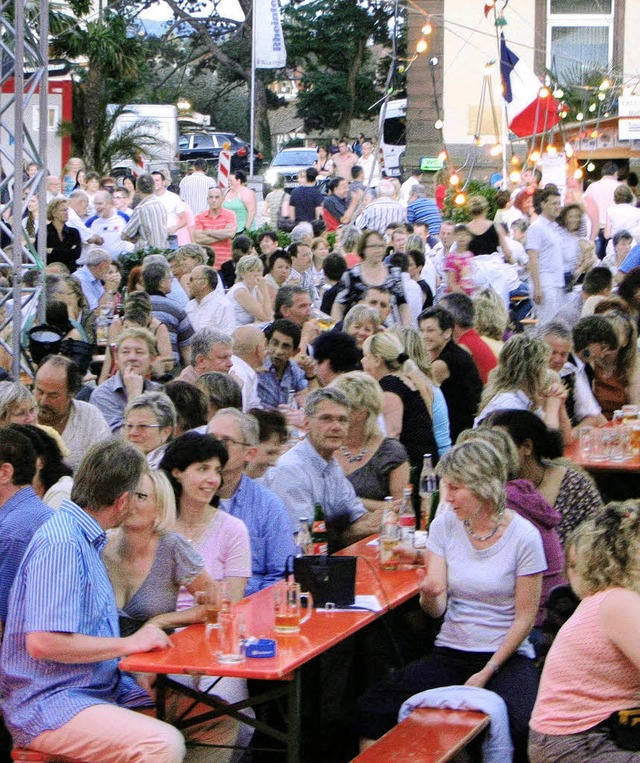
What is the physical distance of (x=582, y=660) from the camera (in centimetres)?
406

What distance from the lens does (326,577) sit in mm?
4930

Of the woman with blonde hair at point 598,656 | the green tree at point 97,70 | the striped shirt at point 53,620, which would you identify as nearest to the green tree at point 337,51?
the green tree at point 97,70

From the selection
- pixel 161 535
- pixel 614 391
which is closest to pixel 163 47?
pixel 614 391

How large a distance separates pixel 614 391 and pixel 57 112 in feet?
71.4

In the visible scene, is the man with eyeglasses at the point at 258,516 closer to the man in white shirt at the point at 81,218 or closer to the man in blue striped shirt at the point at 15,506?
the man in blue striped shirt at the point at 15,506

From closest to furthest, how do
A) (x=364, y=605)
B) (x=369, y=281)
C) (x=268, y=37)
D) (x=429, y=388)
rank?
(x=364, y=605) → (x=429, y=388) → (x=369, y=281) → (x=268, y=37)

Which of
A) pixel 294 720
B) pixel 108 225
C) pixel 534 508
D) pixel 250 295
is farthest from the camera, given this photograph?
pixel 108 225

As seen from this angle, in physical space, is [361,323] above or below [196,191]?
below

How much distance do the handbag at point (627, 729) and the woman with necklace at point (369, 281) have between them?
6748 millimetres

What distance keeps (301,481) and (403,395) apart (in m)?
1.62

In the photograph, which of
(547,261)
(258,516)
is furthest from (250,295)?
(258,516)

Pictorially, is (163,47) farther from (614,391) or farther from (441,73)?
(614,391)

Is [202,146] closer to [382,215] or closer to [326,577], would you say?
[382,215]

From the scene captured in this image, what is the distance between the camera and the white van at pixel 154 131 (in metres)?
30.1
